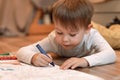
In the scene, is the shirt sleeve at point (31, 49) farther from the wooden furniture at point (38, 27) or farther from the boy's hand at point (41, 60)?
the wooden furniture at point (38, 27)

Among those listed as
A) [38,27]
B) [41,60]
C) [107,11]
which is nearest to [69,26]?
[41,60]

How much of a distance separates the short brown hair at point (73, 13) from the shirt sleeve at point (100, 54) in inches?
3.9

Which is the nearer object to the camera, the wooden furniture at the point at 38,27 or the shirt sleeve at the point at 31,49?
the shirt sleeve at the point at 31,49

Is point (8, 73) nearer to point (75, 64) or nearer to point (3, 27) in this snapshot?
point (75, 64)

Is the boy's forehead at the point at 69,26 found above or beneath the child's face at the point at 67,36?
above

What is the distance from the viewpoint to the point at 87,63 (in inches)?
33.7

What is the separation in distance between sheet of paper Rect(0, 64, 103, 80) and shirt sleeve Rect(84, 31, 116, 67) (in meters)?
0.12

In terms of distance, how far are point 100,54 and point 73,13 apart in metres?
0.17

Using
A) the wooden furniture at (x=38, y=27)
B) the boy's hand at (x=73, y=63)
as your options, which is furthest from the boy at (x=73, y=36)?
the wooden furniture at (x=38, y=27)

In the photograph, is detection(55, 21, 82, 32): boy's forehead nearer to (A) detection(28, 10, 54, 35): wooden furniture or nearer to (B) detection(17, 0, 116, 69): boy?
(B) detection(17, 0, 116, 69): boy

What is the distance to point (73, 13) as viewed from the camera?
0.87 meters

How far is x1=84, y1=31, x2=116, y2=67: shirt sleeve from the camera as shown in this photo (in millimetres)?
870

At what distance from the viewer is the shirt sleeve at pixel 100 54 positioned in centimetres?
87

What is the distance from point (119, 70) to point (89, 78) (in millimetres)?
193
